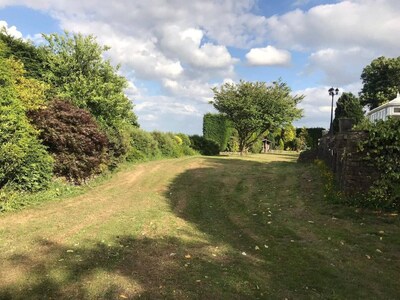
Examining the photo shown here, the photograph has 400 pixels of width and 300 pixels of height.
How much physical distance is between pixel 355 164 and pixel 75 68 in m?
12.8

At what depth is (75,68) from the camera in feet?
53.7

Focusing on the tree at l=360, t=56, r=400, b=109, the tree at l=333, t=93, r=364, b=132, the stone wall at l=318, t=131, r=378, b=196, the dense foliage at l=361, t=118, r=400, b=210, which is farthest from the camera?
the tree at l=360, t=56, r=400, b=109

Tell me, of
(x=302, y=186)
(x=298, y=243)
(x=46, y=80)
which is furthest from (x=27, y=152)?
(x=302, y=186)

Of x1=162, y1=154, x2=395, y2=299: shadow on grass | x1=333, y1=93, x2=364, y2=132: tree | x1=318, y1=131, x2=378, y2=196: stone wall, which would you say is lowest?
x1=162, y1=154, x2=395, y2=299: shadow on grass

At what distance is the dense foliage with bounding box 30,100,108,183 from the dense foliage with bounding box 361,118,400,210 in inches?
376

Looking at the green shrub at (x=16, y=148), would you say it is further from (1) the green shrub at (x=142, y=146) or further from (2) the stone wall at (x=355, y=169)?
(1) the green shrub at (x=142, y=146)

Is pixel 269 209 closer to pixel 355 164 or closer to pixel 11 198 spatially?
pixel 355 164

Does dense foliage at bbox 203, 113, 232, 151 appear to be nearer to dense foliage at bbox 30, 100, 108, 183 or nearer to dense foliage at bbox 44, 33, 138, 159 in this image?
dense foliage at bbox 44, 33, 138, 159

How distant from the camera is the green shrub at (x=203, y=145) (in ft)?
105

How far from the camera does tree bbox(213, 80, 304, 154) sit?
26734 mm

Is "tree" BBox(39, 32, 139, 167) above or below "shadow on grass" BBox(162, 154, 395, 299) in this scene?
above

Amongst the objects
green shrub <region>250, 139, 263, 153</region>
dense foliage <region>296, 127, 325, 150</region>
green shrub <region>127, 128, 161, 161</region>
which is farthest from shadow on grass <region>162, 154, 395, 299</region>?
dense foliage <region>296, 127, 325, 150</region>

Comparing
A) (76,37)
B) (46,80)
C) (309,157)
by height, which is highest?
(76,37)

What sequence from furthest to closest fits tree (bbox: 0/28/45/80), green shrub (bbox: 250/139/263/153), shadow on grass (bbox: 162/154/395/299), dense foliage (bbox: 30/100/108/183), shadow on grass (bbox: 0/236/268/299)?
green shrub (bbox: 250/139/263/153)
tree (bbox: 0/28/45/80)
dense foliage (bbox: 30/100/108/183)
shadow on grass (bbox: 162/154/395/299)
shadow on grass (bbox: 0/236/268/299)
